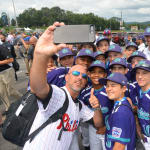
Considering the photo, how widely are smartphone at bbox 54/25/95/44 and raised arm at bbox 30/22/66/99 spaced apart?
5 centimetres

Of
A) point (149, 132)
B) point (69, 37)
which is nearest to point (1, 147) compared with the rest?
point (149, 132)

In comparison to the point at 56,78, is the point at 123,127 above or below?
below

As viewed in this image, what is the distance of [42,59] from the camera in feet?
3.89

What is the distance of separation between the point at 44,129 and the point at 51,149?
235 millimetres

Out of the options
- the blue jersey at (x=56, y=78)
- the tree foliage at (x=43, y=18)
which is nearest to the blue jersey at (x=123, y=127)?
the blue jersey at (x=56, y=78)

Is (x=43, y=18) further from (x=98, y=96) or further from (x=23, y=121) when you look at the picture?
(x=23, y=121)

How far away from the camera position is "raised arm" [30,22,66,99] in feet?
3.86

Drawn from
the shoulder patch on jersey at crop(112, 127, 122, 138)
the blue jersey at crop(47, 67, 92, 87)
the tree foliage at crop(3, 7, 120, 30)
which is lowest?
the shoulder patch on jersey at crop(112, 127, 122, 138)

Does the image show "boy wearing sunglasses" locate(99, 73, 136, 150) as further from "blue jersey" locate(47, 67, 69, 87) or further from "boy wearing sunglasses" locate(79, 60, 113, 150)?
"blue jersey" locate(47, 67, 69, 87)

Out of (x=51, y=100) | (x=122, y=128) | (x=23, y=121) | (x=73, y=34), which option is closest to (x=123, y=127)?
(x=122, y=128)

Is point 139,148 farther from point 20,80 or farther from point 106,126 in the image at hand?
point 20,80

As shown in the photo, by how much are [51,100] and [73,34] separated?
576 mm

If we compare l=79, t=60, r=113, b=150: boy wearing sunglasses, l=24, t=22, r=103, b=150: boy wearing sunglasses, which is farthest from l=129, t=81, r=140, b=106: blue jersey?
l=24, t=22, r=103, b=150: boy wearing sunglasses

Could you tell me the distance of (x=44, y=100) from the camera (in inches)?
53.2
